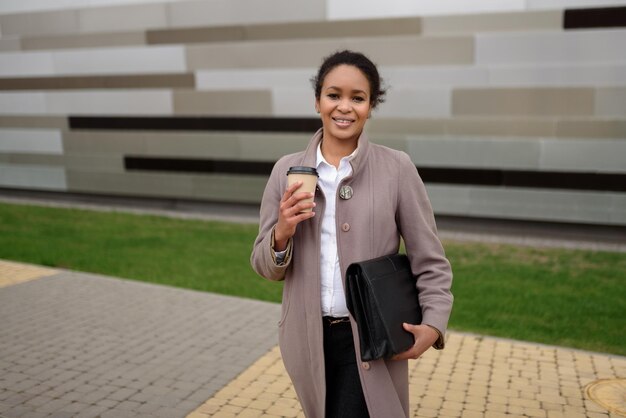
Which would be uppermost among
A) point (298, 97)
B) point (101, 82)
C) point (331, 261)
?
point (101, 82)

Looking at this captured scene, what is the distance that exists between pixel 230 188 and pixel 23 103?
497cm

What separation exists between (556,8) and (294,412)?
23.6 ft

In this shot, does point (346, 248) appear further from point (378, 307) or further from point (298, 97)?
point (298, 97)

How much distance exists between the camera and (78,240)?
8906 millimetres

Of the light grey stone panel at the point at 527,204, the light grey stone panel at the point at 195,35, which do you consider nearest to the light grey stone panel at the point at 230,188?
the light grey stone panel at the point at 195,35

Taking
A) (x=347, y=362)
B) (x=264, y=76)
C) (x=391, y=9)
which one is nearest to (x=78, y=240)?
(x=264, y=76)

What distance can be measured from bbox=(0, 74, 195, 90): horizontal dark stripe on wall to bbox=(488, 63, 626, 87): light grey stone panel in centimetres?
540

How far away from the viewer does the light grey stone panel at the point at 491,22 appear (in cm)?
853

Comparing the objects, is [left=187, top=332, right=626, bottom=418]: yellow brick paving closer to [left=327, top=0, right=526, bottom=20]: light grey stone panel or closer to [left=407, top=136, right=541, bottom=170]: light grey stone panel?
[left=407, top=136, right=541, bottom=170]: light grey stone panel

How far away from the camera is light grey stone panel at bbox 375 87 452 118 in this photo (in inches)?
363

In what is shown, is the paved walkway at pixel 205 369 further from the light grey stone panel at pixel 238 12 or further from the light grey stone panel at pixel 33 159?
the light grey stone panel at pixel 33 159

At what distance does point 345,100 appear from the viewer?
2229 millimetres

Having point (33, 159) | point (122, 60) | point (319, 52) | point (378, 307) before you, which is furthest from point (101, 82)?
point (378, 307)

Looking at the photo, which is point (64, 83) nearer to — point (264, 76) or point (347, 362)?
point (264, 76)
